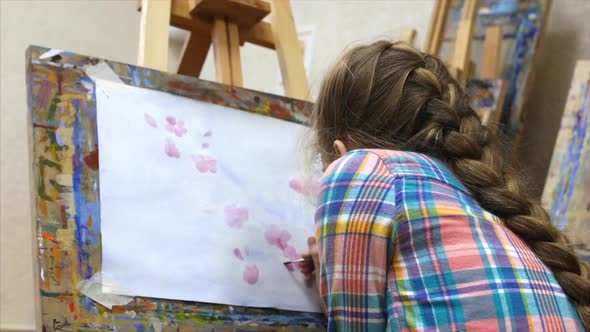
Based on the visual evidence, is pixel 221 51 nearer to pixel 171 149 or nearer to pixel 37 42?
pixel 171 149

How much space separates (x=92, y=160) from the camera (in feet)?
3.18

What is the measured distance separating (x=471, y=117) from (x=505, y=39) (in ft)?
4.60

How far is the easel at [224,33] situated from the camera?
116 cm

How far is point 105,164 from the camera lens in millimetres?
977

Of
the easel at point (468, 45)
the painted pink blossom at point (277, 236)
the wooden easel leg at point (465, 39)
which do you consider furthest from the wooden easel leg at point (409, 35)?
the painted pink blossom at point (277, 236)

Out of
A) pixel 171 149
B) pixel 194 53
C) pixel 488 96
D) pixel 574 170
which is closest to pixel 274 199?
pixel 171 149

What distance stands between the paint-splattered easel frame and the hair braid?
0.40 metres

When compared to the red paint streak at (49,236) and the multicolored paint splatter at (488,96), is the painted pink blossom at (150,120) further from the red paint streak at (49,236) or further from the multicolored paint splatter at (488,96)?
the multicolored paint splatter at (488,96)

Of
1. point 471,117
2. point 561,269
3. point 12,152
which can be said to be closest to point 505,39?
point 471,117

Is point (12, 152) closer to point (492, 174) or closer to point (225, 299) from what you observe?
point (225, 299)

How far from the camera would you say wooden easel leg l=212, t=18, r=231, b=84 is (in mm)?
1245

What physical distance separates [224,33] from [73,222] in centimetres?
55

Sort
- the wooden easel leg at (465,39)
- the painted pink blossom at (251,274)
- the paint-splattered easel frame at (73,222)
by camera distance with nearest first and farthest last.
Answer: the paint-splattered easel frame at (73,222)
the painted pink blossom at (251,274)
the wooden easel leg at (465,39)

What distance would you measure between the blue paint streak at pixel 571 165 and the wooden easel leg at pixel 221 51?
102 centimetres
